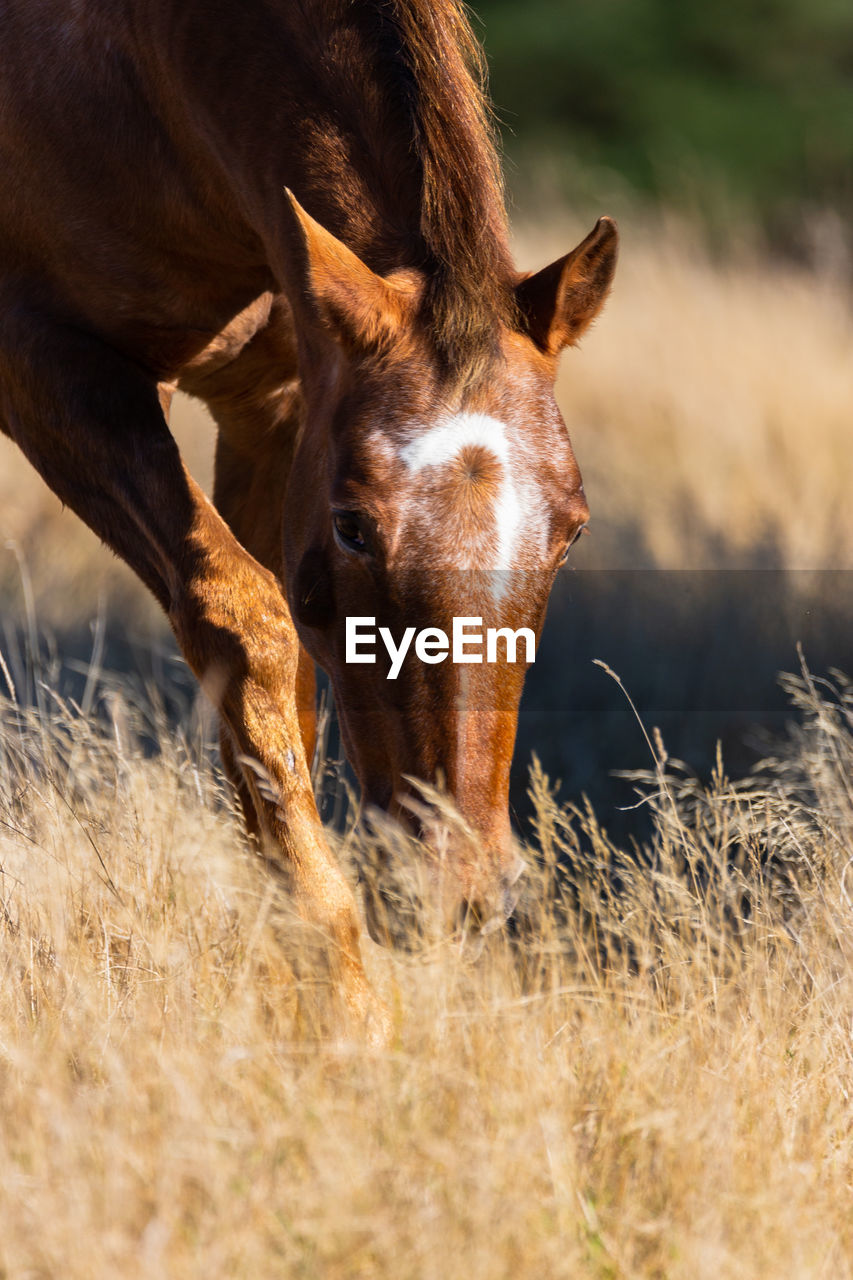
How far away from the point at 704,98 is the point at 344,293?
38.0ft

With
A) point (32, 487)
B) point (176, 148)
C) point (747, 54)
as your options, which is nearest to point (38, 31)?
point (176, 148)

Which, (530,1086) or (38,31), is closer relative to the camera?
(530,1086)

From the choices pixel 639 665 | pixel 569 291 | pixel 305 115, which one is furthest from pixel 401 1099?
pixel 639 665

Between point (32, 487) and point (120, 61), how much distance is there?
491cm

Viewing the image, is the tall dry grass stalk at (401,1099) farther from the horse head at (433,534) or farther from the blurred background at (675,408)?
the blurred background at (675,408)

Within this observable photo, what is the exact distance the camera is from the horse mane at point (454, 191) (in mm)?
2510

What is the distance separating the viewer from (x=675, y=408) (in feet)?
28.4

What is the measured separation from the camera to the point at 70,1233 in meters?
1.88

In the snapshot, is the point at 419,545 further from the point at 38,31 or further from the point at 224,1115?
the point at 38,31

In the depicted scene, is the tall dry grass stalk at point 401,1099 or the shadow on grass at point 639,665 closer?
the tall dry grass stalk at point 401,1099

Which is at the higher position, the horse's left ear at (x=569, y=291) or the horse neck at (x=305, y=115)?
the horse neck at (x=305, y=115)

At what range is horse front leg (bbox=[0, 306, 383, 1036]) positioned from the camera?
288cm

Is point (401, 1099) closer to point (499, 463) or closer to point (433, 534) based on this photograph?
point (433, 534)

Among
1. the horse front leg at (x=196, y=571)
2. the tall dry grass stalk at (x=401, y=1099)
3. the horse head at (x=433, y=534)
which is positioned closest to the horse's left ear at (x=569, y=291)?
the horse head at (x=433, y=534)
